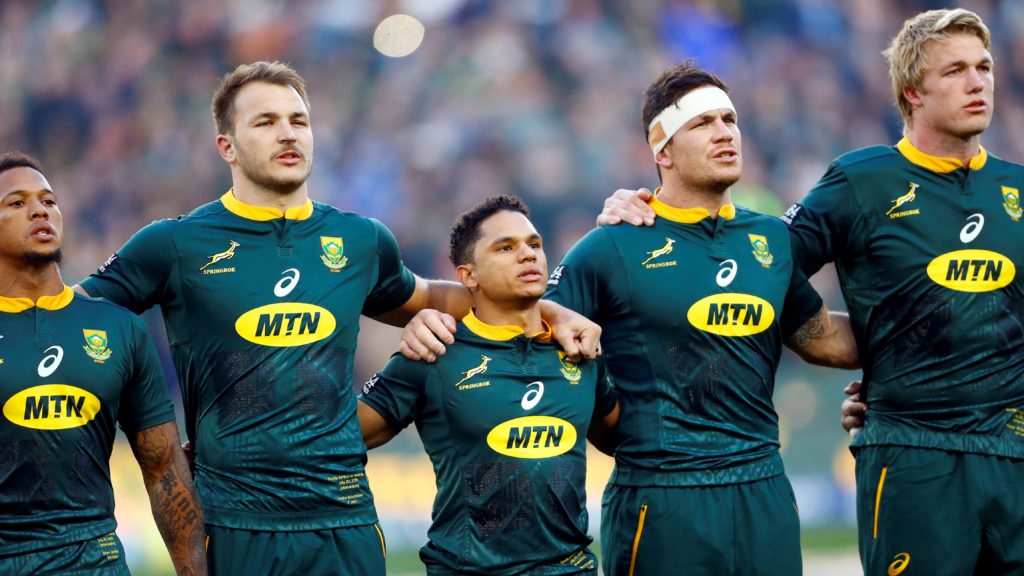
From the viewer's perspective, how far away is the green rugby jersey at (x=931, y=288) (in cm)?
561

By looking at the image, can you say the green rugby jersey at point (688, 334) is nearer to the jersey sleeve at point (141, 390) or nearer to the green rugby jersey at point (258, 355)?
the green rugby jersey at point (258, 355)

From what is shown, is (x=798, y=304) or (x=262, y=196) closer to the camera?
(x=262, y=196)

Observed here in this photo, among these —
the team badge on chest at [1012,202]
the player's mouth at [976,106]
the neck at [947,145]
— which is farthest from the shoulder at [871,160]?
the team badge on chest at [1012,202]

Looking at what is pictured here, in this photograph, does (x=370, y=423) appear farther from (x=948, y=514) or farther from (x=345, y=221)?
(x=948, y=514)

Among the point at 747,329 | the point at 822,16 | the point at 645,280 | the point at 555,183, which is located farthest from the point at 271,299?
the point at 822,16

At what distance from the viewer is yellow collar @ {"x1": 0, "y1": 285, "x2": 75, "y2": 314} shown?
4.91 m

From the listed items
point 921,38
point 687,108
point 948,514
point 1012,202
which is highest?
point 921,38

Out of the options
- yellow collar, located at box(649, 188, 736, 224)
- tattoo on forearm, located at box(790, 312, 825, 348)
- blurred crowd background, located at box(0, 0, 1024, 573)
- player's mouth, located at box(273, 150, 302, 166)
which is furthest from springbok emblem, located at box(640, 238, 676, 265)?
blurred crowd background, located at box(0, 0, 1024, 573)

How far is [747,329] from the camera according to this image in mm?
5539

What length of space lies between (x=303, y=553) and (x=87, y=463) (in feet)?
2.70

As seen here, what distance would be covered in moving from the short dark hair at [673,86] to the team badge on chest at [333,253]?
57.5 inches

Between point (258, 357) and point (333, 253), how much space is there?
524mm

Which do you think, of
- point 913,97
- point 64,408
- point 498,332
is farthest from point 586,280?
point 64,408

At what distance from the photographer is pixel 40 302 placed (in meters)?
4.95
